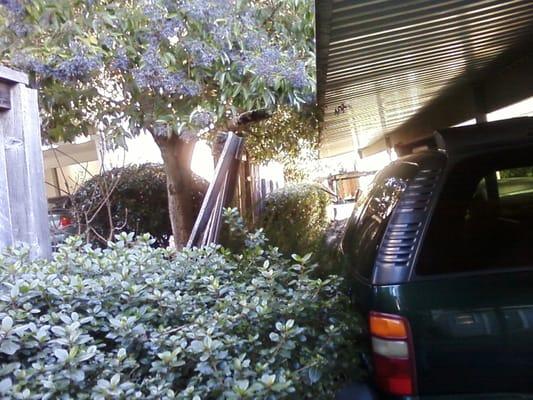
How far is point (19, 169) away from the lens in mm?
3656

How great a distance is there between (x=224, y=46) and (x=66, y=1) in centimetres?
170

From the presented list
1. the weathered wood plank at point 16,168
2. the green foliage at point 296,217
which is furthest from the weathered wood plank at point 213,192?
the weathered wood plank at point 16,168

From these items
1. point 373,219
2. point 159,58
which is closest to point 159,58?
point 159,58

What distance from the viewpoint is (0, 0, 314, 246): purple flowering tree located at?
587 cm

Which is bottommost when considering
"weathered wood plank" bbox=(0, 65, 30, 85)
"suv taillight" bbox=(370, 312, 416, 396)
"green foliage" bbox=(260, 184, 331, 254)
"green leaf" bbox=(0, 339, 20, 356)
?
"suv taillight" bbox=(370, 312, 416, 396)

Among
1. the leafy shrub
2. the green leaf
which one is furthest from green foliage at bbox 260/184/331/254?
the green leaf

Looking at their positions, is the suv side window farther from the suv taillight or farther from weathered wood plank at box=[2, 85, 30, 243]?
weathered wood plank at box=[2, 85, 30, 243]

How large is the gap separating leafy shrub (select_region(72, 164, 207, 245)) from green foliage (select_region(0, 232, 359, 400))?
511cm

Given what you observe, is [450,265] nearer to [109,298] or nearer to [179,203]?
[109,298]

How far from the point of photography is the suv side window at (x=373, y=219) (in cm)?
269

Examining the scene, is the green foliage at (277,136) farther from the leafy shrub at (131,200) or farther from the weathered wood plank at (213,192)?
the weathered wood plank at (213,192)

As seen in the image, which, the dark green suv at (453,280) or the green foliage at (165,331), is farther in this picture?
the dark green suv at (453,280)

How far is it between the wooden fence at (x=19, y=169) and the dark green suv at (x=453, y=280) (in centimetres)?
218

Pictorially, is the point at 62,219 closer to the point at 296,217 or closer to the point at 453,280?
the point at 296,217
